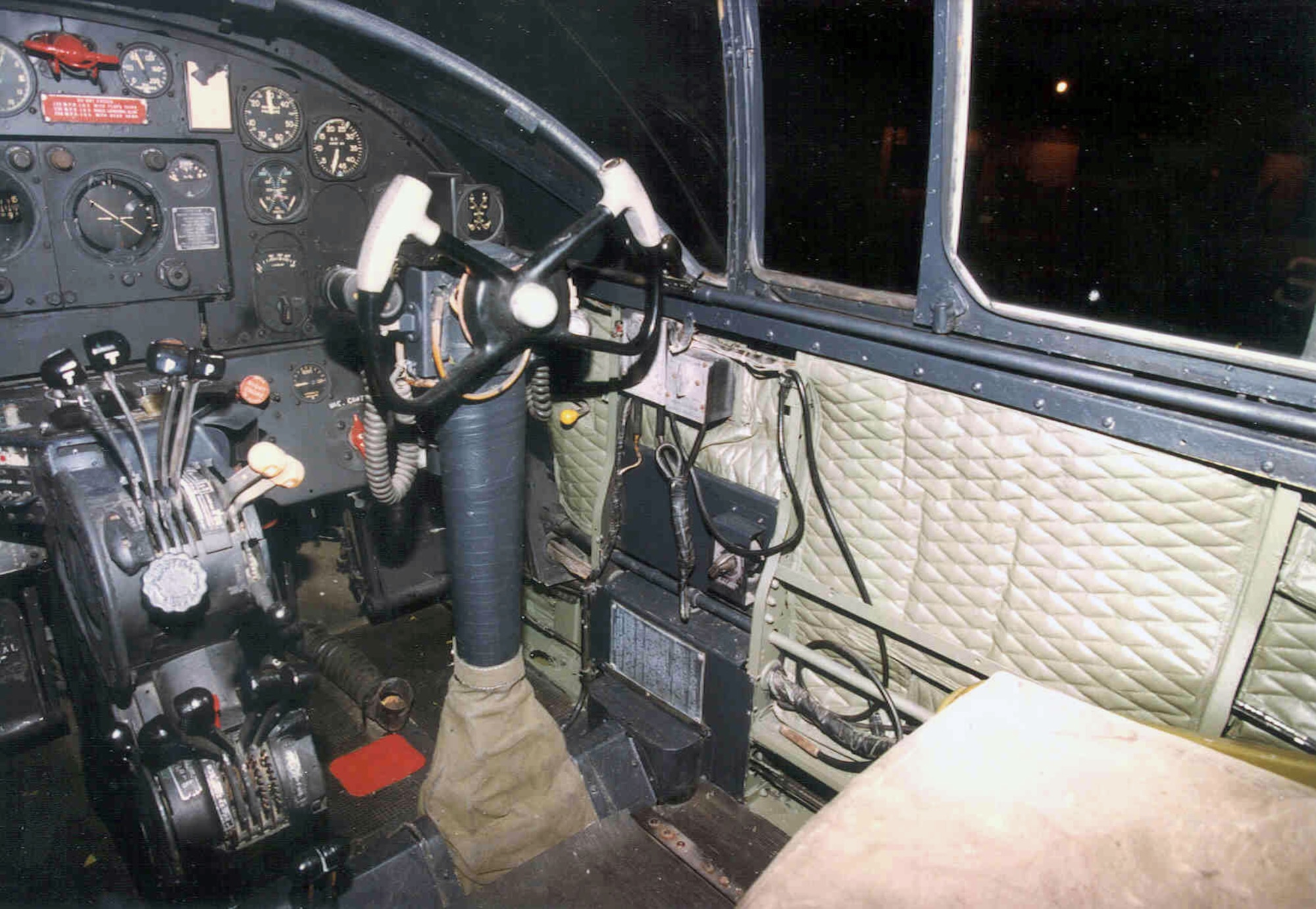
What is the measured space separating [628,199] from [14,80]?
2067 mm

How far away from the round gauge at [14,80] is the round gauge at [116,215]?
265 millimetres

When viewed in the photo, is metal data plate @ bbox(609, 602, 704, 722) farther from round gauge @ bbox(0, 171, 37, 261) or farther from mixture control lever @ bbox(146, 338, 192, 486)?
round gauge @ bbox(0, 171, 37, 261)

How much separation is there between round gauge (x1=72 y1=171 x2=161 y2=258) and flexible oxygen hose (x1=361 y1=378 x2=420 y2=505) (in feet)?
4.12

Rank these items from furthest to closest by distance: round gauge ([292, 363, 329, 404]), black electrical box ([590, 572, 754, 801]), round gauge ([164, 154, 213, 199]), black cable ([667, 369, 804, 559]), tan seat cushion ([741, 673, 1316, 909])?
round gauge ([292, 363, 329, 404]), round gauge ([164, 154, 213, 199]), black electrical box ([590, 572, 754, 801]), black cable ([667, 369, 804, 559]), tan seat cushion ([741, 673, 1316, 909])

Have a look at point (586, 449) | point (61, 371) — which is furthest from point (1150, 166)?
point (61, 371)

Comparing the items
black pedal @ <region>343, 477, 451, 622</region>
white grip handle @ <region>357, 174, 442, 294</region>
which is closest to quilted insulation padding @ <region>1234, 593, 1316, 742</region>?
white grip handle @ <region>357, 174, 442, 294</region>

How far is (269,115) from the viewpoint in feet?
9.86

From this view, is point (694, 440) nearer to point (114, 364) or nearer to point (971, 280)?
point (971, 280)

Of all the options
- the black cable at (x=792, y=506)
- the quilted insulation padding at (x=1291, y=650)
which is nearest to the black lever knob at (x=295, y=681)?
the black cable at (x=792, y=506)

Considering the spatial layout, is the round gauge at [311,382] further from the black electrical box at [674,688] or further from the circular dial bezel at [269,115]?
the black electrical box at [674,688]

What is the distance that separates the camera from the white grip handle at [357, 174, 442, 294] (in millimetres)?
1591

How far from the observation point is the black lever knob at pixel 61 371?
6.60 feet

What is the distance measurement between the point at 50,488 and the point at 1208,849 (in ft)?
8.44

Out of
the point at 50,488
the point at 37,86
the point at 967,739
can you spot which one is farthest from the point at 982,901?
the point at 37,86
